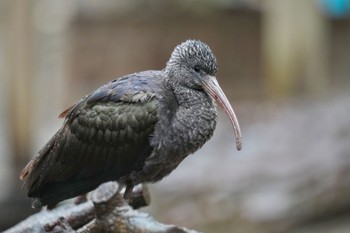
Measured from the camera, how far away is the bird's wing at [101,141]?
4773mm

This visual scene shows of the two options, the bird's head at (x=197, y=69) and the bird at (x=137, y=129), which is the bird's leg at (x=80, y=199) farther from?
the bird's head at (x=197, y=69)

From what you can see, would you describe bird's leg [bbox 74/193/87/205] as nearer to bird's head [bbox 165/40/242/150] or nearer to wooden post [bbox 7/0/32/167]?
bird's head [bbox 165/40/242/150]

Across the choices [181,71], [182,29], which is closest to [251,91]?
[182,29]

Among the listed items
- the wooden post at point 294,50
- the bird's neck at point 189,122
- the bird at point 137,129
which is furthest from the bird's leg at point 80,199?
the wooden post at point 294,50

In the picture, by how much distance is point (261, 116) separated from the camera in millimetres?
11141

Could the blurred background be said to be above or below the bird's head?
above

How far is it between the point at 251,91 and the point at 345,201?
5560mm

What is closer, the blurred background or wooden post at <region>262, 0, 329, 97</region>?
the blurred background

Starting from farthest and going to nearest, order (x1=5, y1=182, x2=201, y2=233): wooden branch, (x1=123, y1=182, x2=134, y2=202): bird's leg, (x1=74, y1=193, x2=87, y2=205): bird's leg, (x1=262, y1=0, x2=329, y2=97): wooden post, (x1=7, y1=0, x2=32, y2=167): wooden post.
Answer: (x1=262, y1=0, x2=329, y2=97): wooden post < (x1=7, y1=0, x2=32, y2=167): wooden post < (x1=74, y1=193, x2=87, y2=205): bird's leg < (x1=123, y1=182, x2=134, y2=202): bird's leg < (x1=5, y1=182, x2=201, y2=233): wooden branch

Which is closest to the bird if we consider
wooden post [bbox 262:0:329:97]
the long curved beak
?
the long curved beak

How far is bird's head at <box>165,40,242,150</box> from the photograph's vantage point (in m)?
4.74

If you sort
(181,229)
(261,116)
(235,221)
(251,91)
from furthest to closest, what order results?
(251,91) < (261,116) < (235,221) < (181,229)

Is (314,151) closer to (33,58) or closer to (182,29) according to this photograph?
(33,58)

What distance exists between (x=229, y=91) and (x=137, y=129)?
27.1 feet
